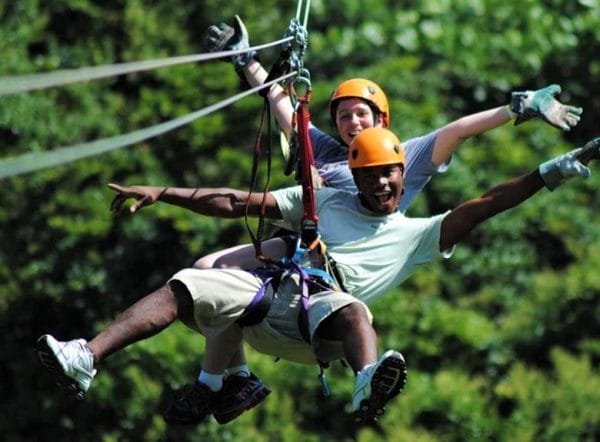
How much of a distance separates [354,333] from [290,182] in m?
6.67

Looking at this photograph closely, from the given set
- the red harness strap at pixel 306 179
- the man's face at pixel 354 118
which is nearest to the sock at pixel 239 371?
the red harness strap at pixel 306 179

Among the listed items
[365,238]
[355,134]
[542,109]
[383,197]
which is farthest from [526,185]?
[355,134]

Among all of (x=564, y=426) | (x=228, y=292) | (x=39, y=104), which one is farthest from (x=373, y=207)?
(x=39, y=104)

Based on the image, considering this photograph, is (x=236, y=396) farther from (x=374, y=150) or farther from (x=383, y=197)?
(x=374, y=150)

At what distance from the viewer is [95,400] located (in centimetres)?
1505

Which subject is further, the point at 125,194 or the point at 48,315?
the point at 48,315

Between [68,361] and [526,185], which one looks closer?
[68,361]

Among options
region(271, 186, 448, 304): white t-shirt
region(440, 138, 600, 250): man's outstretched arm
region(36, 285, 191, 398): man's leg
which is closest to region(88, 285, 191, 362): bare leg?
region(36, 285, 191, 398): man's leg

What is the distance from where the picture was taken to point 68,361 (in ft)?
26.2

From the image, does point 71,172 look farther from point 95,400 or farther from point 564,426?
point 564,426

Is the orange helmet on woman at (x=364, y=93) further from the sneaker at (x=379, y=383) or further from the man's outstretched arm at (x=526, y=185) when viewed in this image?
the sneaker at (x=379, y=383)

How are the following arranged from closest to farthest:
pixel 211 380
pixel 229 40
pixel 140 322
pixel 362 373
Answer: pixel 362 373
pixel 140 322
pixel 211 380
pixel 229 40

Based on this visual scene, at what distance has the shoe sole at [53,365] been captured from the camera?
26.1 ft

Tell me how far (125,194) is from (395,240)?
1.23 metres
